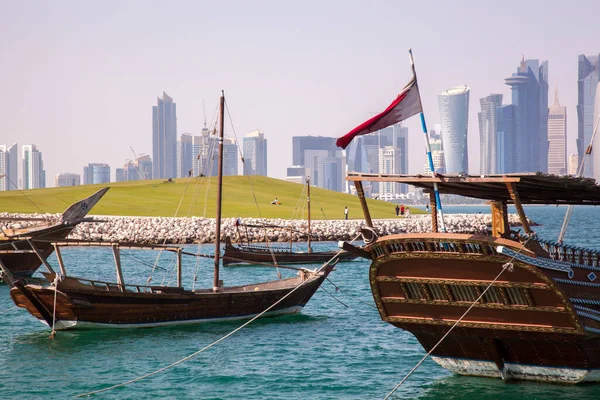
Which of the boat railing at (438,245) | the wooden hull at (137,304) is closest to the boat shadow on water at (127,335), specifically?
the wooden hull at (137,304)

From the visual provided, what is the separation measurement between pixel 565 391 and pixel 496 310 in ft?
9.58

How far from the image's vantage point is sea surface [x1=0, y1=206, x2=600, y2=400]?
71.9ft

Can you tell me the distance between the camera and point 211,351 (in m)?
27.3

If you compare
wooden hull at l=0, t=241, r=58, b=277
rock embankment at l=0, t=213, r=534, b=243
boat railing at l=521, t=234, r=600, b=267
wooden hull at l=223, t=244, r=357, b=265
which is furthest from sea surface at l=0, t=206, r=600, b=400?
rock embankment at l=0, t=213, r=534, b=243

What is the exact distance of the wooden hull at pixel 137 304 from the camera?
28969mm

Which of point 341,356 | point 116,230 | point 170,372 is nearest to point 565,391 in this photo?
point 341,356

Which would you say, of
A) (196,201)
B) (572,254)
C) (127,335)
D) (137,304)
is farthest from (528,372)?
(196,201)

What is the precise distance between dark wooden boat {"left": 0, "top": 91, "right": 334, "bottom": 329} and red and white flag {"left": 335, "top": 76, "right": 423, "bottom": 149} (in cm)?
987

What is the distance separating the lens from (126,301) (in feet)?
98.5

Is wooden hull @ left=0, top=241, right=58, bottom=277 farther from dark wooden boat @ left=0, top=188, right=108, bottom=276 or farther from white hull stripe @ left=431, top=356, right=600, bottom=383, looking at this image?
white hull stripe @ left=431, top=356, right=600, bottom=383

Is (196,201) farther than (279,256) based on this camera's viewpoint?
Yes

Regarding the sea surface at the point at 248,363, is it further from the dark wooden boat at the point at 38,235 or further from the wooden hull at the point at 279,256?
the wooden hull at the point at 279,256

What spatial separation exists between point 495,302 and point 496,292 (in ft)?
1.00

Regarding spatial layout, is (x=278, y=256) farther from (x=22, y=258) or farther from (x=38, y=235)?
(x=38, y=235)
